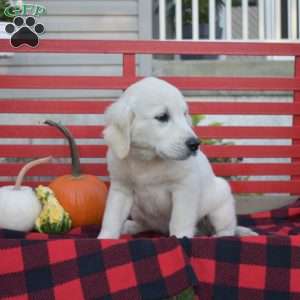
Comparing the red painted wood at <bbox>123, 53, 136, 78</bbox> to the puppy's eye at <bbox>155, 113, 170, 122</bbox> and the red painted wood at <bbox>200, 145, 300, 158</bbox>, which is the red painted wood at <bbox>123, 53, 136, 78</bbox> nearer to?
the red painted wood at <bbox>200, 145, 300, 158</bbox>

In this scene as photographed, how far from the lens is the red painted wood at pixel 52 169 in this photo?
3553mm

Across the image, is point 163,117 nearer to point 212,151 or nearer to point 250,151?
point 212,151

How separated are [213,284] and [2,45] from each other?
6.41 ft

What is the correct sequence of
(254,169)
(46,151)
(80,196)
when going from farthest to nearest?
(254,169)
(46,151)
(80,196)

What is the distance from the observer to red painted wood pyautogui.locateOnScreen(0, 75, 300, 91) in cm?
348

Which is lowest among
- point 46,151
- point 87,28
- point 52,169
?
point 52,169

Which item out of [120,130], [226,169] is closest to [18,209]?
[120,130]

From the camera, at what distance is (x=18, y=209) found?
2.85 meters

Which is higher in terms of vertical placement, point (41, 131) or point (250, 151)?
point (41, 131)

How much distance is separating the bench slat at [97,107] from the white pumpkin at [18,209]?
2.31 feet

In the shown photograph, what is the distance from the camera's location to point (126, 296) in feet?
7.31

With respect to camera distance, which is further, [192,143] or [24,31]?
[24,31]

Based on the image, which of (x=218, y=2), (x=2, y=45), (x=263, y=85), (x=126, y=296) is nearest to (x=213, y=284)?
(x=126, y=296)

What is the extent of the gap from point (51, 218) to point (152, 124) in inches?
32.5
